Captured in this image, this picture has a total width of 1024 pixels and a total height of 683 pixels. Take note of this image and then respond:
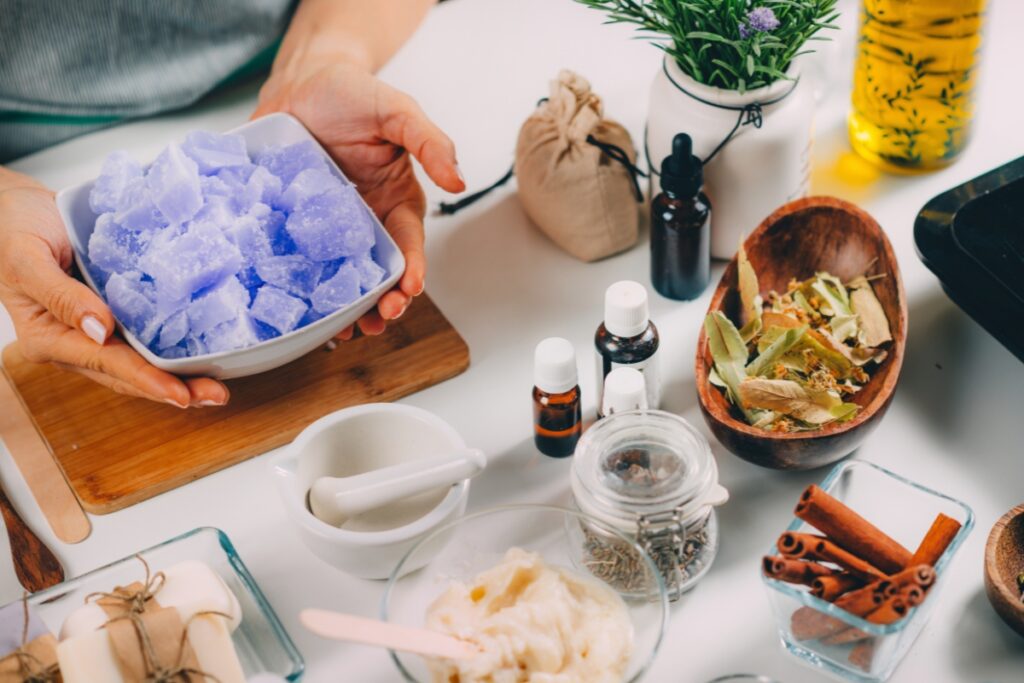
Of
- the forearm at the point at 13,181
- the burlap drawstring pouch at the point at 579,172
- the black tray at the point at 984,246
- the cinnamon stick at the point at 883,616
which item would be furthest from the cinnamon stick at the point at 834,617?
the forearm at the point at 13,181

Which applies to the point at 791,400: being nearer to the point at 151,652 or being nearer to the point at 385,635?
the point at 385,635

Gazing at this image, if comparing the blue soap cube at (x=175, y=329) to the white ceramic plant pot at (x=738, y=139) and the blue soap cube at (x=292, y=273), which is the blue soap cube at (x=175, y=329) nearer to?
the blue soap cube at (x=292, y=273)

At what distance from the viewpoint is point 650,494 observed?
0.98 metres

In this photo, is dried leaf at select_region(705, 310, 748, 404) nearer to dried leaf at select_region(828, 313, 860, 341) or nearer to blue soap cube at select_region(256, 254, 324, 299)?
dried leaf at select_region(828, 313, 860, 341)

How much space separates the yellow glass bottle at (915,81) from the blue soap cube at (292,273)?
2.46 feet

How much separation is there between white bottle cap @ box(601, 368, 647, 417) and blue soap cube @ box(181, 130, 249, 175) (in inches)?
20.5

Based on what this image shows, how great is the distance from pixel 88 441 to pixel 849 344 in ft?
2.79

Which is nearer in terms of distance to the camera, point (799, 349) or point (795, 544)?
point (795, 544)

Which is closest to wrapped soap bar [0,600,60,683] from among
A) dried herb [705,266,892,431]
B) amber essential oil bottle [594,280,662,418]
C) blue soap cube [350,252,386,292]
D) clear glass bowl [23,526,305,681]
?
clear glass bowl [23,526,305,681]

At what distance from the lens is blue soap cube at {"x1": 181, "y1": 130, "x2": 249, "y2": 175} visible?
125cm

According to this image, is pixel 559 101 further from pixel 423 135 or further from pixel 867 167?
pixel 867 167

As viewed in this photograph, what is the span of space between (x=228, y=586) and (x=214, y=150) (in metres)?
0.53

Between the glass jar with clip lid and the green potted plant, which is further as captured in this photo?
the green potted plant

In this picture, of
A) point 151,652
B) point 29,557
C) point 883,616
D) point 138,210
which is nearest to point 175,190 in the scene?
point 138,210
